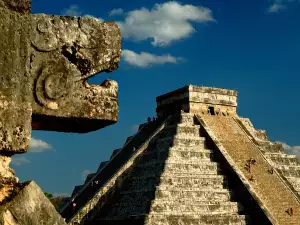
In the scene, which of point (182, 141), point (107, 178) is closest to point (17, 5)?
point (182, 141)

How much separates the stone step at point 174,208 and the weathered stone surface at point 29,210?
22.4m

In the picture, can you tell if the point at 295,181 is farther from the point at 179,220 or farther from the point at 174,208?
the point at 179,220

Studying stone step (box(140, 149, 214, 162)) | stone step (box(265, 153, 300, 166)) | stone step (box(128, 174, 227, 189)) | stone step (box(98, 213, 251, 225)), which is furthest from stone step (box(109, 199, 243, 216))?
stone step (box(265, 153, 300, 166))

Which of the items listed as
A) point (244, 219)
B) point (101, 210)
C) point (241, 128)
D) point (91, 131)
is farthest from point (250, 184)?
point (91, 131)

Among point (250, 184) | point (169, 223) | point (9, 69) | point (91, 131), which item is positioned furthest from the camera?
point (250, 184)

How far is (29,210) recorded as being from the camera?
2752 millimetres

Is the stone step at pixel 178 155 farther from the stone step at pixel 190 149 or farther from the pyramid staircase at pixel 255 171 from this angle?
the pyramid staircase at pixel 255 171

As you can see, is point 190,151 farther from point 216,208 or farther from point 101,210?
point 101,210

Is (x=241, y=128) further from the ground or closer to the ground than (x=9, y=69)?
further from the ground

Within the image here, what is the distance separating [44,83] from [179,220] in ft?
75.1

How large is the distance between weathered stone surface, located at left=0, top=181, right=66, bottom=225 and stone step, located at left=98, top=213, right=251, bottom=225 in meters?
22.0

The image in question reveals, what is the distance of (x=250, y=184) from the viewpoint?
28750mm

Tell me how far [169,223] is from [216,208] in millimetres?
3064

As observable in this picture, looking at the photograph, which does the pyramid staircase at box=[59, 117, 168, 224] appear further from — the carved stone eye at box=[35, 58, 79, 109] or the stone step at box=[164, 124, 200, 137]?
the carved stone eye at box=[35, 58, 79, 109]
